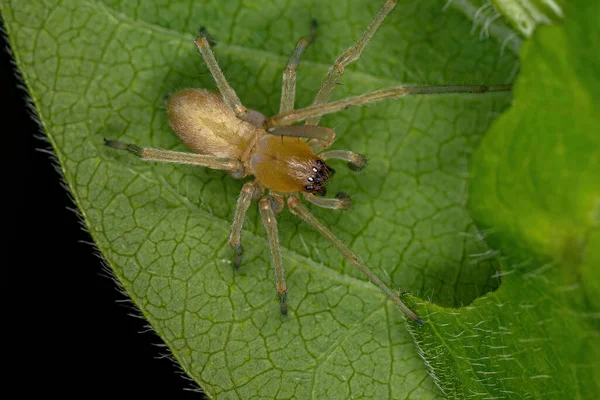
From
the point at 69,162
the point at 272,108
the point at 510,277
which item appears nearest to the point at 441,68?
the point at 272,108

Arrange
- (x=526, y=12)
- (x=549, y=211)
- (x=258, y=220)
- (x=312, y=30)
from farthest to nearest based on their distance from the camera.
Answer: (x=258, y=220), (x=312, y=30), (x=526, y=12), (x=549, y=211)

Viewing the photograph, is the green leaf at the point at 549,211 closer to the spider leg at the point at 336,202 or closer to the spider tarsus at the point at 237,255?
the spider leg at the point at 336,202

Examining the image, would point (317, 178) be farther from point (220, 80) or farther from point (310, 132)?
point (220, 80)

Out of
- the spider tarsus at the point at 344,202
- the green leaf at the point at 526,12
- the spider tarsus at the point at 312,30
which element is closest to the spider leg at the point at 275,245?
the spider tarsus at the point at 344,202

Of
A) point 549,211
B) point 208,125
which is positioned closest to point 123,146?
point 208,125

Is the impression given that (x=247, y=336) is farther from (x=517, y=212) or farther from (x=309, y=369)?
(x=517, y=212)
